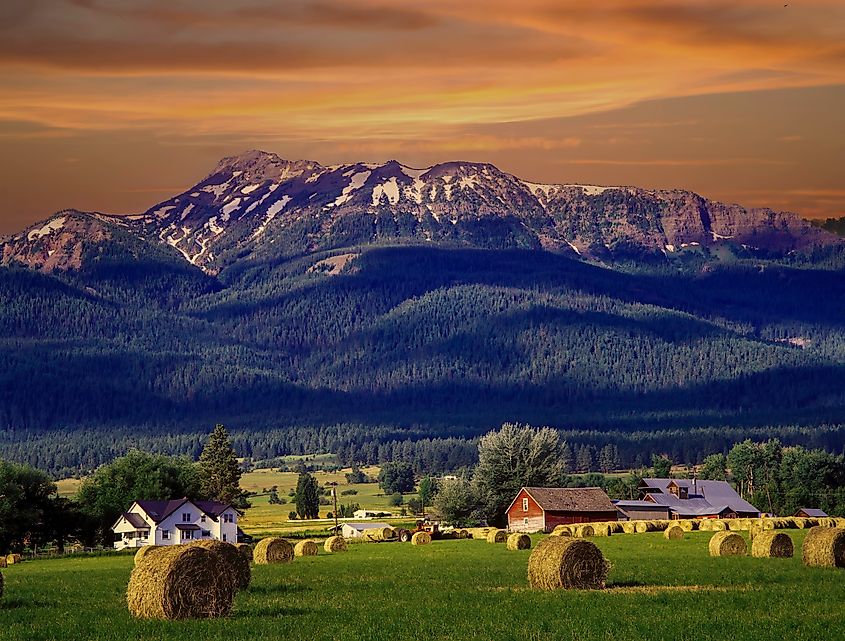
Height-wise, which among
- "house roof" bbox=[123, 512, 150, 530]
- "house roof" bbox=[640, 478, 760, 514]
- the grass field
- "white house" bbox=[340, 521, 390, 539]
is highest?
"house roof" bbox=[640, 478, 760, 514]

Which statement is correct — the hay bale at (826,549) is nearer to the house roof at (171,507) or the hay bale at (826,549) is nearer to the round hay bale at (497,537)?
the round hay bale at (497,537)

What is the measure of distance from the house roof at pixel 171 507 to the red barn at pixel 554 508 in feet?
86.2

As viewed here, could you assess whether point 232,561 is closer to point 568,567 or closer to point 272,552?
point 568,567

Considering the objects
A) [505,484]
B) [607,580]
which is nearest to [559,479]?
[505,484]

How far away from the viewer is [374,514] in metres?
185

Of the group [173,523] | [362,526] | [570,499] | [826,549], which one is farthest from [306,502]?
[826,549]

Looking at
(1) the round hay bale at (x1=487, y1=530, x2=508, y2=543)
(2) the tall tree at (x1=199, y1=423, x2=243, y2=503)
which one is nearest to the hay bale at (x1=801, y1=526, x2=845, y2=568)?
(1) the round hay bale at (x1=487, y1=530, x2=508, y2=543)

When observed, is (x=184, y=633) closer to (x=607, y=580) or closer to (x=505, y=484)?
(x=607, y=580)

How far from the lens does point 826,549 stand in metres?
56.4

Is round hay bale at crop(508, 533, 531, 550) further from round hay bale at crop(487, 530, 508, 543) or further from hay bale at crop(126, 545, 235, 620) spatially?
hay bale at crop(126, 545, 235, 620)

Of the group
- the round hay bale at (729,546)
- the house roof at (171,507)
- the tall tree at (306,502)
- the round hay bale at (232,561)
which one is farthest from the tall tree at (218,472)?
the round hay bale at (232,561)

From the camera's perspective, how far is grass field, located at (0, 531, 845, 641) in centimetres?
3697

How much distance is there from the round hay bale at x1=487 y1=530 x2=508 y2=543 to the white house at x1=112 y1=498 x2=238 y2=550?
102 feet

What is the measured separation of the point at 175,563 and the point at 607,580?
17.8 m
